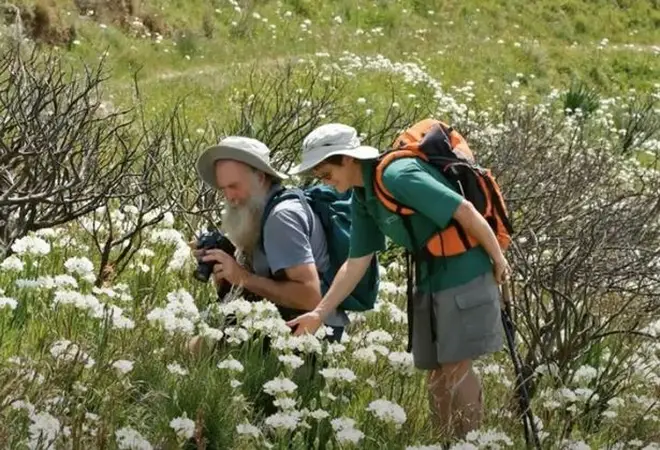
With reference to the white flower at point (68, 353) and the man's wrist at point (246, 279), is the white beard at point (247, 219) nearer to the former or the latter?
the man's wrist at point (246, 279)

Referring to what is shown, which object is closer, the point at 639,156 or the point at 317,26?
the point at 639,156

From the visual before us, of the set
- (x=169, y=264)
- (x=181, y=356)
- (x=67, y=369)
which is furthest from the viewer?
(x=169, y=264)

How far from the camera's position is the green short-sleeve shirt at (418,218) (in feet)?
13.8

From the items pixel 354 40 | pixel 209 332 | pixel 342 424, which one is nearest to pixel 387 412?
pixel 342 424

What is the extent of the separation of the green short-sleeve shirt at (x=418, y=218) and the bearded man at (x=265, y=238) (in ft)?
0.78

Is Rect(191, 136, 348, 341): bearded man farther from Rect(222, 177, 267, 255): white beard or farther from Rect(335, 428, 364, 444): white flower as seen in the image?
Rect(335, 428, 364, 444): white flower

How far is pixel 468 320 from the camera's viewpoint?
14.7 ft

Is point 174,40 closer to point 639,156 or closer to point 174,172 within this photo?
point 639,156

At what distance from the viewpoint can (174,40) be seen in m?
20.5

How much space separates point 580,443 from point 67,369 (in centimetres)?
181

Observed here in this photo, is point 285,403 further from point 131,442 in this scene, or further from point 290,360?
point 131,442

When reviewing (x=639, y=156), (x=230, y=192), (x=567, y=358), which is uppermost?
(x=230, y=192)

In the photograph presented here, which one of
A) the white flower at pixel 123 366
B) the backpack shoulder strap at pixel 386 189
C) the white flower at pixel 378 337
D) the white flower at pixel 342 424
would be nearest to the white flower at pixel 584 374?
the white flower at pixel 378 337

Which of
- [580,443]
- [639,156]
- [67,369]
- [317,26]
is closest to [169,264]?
[67,369]
